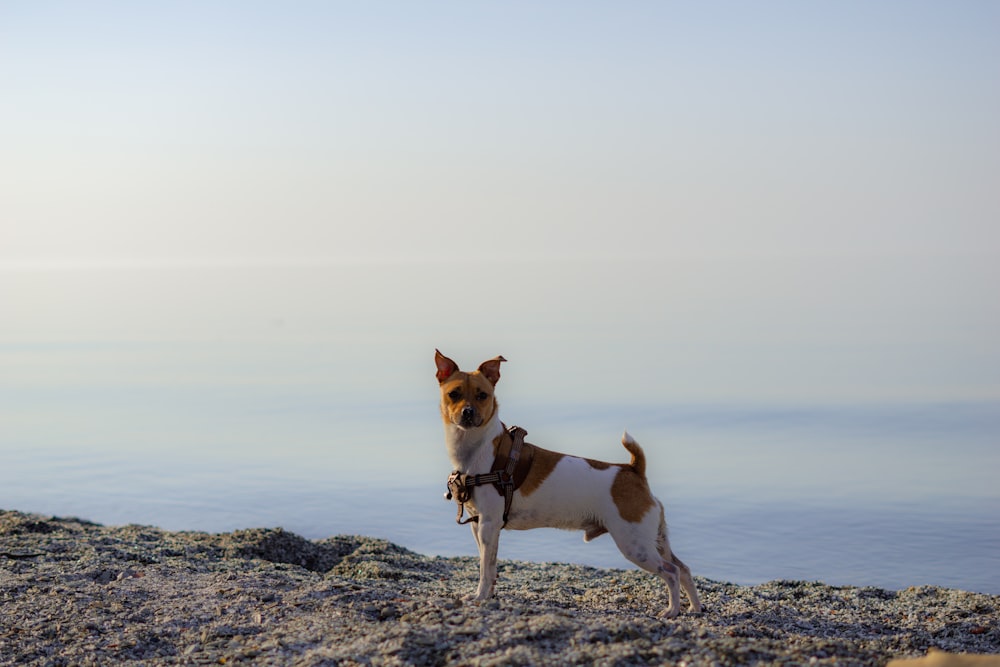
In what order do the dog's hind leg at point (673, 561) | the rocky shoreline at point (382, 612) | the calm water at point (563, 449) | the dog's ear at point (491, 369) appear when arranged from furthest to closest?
the calm water at point (563, 449) < the dog's hind leg at point (673, 561) < the dog's ear at point (491, 369) < the rocky shoreline at point (382, 612)

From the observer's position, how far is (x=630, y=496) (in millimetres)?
7555

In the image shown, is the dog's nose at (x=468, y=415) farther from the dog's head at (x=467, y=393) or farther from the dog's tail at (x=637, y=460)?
the dog's tail at (x=637, y=460)

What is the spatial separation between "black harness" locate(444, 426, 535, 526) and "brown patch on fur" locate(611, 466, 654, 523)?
65cm

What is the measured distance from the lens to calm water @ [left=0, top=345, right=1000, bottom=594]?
47.6ft

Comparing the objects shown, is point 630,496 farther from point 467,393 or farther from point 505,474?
point 467,393

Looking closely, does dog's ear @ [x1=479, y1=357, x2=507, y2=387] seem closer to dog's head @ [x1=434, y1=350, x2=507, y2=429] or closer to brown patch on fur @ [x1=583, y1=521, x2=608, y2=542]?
dog's head @ [x1=434, y1=350, x2=507, y2=429]

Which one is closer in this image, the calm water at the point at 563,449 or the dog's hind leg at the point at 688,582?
the dog's hind leg at the point at 688,582

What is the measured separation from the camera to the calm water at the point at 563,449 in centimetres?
1451

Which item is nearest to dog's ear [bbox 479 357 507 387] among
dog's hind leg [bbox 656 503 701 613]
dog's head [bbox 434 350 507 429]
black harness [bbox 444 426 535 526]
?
dog's head [bbox 434 350 507 429]

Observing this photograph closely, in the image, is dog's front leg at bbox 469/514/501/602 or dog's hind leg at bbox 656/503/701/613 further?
dog's hind leg at bbox 656/503/701/613

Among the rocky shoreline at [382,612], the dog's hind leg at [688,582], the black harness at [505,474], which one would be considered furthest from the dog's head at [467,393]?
the dog's hind leg at [688,582]

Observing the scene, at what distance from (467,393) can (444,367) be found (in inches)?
11.5

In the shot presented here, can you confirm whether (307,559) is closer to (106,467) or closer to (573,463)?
(573,463)

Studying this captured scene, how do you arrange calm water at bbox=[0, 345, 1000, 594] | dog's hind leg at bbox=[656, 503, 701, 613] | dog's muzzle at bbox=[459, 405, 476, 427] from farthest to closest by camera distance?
calm water at bbox=[0, 345, 1000, 594] < dog's hind leg at bbox=[656, 503, 701, 613] < dog's muzzle at bbox=[459, 405, 476, 427]
